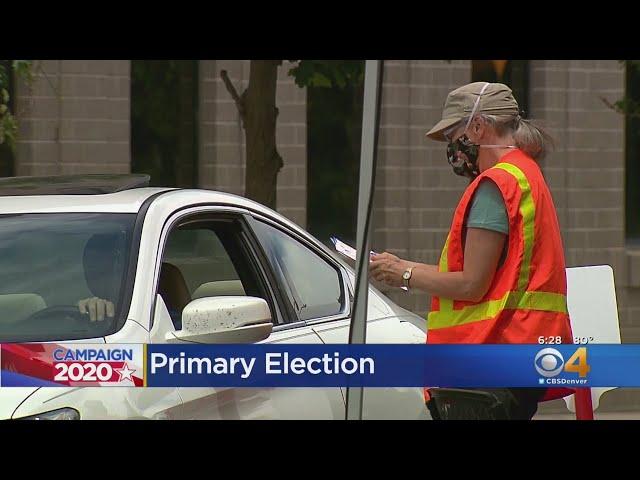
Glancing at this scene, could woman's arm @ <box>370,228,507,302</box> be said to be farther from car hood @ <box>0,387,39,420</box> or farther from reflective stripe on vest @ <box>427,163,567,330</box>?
car hood @ <box>0,387,39,420</box>

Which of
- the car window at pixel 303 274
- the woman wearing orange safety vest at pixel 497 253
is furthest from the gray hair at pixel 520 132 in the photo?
the car window at pixel 303 274

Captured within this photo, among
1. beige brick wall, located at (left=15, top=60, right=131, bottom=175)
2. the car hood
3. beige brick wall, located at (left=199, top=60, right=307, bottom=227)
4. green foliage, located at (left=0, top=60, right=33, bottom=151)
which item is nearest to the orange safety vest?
the car hood

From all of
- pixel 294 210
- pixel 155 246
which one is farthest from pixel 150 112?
pixel 155 246

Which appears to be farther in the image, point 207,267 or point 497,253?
point 207,267

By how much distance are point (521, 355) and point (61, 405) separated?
144cm

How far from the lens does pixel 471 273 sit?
4.57 meters

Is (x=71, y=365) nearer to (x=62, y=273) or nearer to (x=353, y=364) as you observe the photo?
(x=62, y=273)

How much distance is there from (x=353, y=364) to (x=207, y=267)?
1.16 m

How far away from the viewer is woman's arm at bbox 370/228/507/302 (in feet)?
15.0

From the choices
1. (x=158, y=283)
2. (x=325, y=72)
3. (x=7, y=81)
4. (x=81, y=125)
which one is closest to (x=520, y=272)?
(x=158, y=283)

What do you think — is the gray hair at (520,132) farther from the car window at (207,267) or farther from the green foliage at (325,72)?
the green foliage at (325,72)

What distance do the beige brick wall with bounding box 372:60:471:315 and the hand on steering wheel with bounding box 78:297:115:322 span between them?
27.6 feet

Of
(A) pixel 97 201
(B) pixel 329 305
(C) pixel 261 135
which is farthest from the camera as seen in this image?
(C) pixel 261 135
